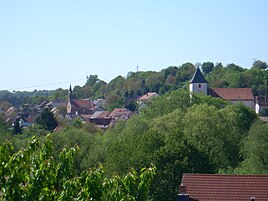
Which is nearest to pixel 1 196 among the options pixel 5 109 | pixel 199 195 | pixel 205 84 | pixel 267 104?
pixel 199 195

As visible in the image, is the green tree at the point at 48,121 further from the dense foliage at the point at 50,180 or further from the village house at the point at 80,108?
the dense foliage at the point at 50,180

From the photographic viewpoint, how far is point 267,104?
352 feet

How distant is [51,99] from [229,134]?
115m

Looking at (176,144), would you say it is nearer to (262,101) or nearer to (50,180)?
(50,180)

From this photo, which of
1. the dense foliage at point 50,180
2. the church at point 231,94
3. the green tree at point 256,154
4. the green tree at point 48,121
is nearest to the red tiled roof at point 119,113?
the church at point 231,94

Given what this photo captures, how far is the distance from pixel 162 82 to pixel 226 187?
411ft

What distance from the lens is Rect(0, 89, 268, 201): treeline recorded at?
1122 inches

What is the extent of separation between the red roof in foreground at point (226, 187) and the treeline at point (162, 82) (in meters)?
99.1

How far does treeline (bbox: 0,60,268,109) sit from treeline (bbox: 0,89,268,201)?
201 feet

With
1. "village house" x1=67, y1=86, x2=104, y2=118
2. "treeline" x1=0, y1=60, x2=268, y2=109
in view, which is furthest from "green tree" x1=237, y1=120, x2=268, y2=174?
"treeline" x1=0, y1=60, x2=268, y2=109

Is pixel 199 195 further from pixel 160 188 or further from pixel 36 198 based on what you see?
pixel 36 198

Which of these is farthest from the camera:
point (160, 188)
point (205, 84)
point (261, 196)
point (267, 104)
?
point (267, 104)

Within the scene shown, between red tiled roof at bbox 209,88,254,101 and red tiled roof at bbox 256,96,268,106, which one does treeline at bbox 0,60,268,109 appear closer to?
red tiled roof at bbox 256,96,268,106

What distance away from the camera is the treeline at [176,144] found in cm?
2850
